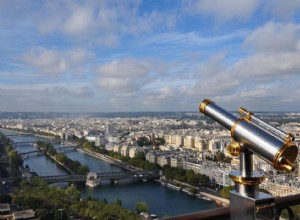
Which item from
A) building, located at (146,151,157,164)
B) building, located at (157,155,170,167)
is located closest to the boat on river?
building, located at (157,155,170,167)

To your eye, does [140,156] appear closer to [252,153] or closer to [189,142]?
[189,142]

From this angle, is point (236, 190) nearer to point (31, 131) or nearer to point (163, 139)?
point (163, 139)

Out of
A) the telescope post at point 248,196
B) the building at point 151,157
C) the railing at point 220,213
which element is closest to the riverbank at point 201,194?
the building at point 151,157

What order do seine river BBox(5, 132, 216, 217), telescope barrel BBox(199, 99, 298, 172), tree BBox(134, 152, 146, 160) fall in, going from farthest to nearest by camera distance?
tree BBox(134, 152, 146, 160) < seine river BBox(5, 132, 216, 217) < telescope barrel BBox(199, 99, 298, 172)

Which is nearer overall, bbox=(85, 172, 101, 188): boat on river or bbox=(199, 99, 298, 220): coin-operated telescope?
bbox=(199, 99, 298, 220): coin-operated telescope

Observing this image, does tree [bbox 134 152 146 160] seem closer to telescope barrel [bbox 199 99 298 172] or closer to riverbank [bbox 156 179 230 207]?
riverbank [bbox 156 179 230 207]

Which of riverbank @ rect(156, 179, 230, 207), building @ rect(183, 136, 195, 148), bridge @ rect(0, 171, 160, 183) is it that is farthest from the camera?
building @ rect(183, 136, 195, 148)

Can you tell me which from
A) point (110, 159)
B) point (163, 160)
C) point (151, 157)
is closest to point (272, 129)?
point (163, 160)

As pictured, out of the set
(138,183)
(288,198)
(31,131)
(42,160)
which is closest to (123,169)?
(138,183)

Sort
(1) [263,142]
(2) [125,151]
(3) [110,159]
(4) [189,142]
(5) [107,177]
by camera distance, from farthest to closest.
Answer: (4) [189,142]
(2) [125,151]
(3) [110,159]
(5) [107,177]
(1) [263,142]
